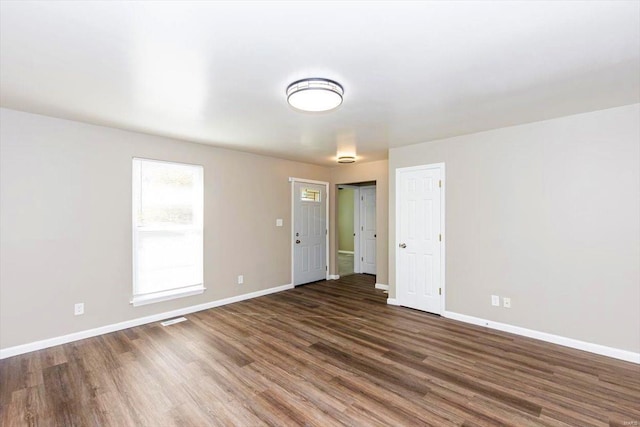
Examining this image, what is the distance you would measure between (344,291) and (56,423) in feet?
13.9

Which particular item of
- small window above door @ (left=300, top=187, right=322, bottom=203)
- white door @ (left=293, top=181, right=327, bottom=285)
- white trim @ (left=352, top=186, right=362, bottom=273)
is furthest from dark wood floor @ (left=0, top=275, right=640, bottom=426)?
white trim @ (left=352, top=186, right=362, bottom=273)

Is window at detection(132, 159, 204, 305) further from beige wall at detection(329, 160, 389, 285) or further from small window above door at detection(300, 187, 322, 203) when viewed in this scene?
beige wall at detection(329, 160, 389, 285)

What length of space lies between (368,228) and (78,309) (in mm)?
5560

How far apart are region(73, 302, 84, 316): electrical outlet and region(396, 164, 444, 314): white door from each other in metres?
4.22

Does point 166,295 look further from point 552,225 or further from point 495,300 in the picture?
point 552,225

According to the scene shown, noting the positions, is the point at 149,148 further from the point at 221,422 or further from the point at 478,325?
the point at 478,325

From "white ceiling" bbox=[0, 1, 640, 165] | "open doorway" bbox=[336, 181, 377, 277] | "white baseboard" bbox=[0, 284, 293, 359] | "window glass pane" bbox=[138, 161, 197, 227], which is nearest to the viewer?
"white ceiling" bbox=[0, 1, 640, 165]

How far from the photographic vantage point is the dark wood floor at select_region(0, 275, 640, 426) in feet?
6.93

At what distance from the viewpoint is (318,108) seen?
2.56 metres

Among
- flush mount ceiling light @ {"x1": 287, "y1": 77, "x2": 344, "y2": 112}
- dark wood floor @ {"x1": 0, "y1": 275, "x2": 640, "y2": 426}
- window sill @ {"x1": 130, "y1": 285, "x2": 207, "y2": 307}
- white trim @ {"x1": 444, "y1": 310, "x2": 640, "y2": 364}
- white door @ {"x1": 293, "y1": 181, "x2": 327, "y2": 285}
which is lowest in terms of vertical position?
dark wood floor @ {"x1": 0, "y1": 275, "x2": 640, "y2": 426}

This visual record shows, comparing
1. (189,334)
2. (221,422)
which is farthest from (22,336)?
(221,422)

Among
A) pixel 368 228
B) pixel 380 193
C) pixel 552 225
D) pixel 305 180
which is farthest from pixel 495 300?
pixel 305 180

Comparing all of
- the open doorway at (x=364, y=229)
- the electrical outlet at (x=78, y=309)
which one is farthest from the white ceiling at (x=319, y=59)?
the open doorway at (x=364, y=229)

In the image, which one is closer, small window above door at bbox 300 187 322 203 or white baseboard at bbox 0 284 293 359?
white baseboard at bbox 0 284 293 359
